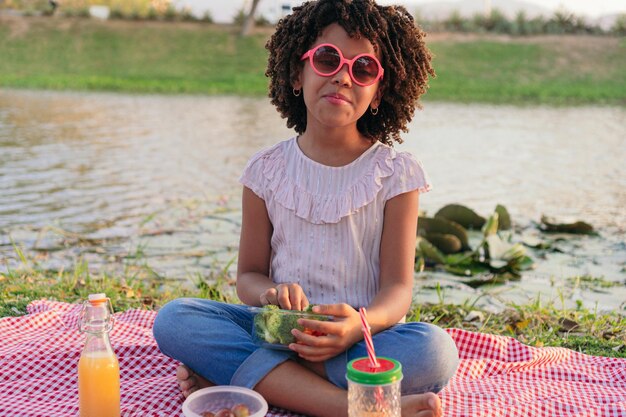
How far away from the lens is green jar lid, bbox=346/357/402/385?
1967 millimetres

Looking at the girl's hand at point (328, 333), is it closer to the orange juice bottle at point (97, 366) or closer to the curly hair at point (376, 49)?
the orange juice bottle at point (97, 366)

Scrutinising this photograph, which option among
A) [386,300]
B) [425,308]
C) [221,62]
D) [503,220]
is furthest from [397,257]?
[221,62]

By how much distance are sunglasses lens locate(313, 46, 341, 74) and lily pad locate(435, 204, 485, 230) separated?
294cm

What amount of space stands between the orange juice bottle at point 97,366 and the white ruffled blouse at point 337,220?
71 cm

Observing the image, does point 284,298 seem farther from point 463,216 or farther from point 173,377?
point 463,216

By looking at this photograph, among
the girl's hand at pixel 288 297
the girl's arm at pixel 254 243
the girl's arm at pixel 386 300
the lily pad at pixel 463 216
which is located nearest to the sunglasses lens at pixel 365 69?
the girl's arm at pixel 386 300

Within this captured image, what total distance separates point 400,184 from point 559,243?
301 cm

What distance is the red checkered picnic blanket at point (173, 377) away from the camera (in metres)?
2.58

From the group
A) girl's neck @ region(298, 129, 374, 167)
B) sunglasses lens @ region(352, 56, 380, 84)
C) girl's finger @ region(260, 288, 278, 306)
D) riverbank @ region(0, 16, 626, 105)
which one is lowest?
riverbank @ region(0, 16, 626, 105)

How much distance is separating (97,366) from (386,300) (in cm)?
87

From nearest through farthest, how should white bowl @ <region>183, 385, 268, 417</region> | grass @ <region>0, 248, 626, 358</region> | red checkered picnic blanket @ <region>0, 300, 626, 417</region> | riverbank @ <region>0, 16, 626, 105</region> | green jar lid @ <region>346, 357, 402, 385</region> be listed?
green jar lid @ <region>346, 357, 402, 385</region>, white bowl @ <region>183, 385, 268, 417</region>, red checkered picnic blanket @ <region>0, 300, 626, 417</region>, grass @ <region>0, 248, 626, 358</region>, riverbank @ <region>0, 16, 626, 105</region>

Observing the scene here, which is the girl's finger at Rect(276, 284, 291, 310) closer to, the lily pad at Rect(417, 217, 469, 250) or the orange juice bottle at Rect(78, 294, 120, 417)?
the orange juice bottle at Rect(78, 294, 120, 417)

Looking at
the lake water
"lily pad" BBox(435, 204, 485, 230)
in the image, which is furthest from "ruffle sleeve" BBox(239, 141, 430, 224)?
"lily pad" BBox(435, 204, 485, 230)

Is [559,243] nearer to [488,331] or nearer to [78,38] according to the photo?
[488,331]
